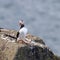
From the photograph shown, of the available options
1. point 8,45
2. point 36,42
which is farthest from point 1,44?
point 36,42

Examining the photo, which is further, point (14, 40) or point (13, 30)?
point (13, 30)

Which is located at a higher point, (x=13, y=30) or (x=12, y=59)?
(x=13, y=30)

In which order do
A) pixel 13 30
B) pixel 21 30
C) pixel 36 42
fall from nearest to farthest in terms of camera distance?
pixel 21 30 → pixel 36 42 → pixel 13 30

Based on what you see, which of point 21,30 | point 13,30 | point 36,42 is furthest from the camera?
point 13,30

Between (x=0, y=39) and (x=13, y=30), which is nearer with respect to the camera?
(x=0, y=39)

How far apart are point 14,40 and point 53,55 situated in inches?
174

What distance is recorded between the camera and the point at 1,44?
55.4 meters

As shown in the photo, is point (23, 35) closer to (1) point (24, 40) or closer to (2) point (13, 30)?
(1) point (24, 40)

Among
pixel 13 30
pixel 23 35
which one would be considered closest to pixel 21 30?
pixel 23 35

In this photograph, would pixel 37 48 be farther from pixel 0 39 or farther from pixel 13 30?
pixel 13 30

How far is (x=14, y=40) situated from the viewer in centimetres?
5575

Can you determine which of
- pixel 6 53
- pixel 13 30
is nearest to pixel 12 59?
pixel 6 53

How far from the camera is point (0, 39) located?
185ft

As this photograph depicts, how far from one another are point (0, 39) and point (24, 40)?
3.46 meters
